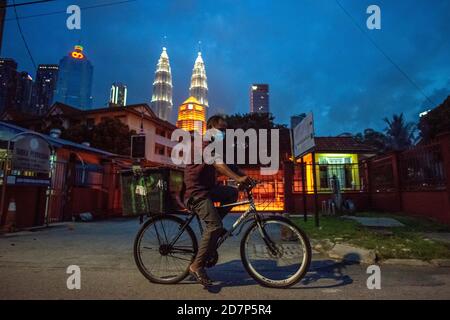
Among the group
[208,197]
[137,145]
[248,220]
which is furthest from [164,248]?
[137,145]

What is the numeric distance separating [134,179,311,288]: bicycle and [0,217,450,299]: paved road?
17 centimetres

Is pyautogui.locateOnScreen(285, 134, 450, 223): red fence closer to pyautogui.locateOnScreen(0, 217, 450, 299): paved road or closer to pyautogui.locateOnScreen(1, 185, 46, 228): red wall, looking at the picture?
pyautogui.locateOnScreen(0, 217, 450, 299): paved road

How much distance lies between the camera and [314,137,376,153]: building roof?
77.4 feet

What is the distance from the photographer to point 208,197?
3.43m

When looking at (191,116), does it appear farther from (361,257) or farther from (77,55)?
(361,257)

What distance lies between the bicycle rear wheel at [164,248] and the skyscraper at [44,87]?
96.5ft

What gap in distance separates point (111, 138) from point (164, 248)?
28.8 meters

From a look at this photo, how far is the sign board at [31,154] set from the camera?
27.0 feet

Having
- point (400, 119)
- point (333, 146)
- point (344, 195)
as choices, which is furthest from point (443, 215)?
point (400, 119)

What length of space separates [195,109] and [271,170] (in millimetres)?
36161

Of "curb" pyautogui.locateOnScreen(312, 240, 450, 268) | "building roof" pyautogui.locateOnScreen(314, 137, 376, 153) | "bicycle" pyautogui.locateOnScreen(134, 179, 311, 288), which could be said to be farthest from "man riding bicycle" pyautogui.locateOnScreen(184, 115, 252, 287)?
"building roof" pyautogui.locateOnScreen(314, 137, 376, 153)

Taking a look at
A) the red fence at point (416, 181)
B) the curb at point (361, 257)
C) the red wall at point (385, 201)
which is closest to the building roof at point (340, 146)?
the red wall at point (385, 201)

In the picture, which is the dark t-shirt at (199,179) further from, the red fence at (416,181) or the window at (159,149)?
the window at (159,149)

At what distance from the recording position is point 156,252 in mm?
3645
